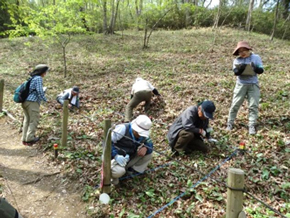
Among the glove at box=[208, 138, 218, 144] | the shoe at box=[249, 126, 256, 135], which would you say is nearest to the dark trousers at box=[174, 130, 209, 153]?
the glove at box=[208, 138, 218, 144]

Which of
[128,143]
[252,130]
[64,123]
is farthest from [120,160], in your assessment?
[252,130]

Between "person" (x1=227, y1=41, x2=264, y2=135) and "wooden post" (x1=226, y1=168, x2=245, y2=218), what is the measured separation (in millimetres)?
3683

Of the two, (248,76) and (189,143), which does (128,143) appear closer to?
(189,143)

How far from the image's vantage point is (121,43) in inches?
717

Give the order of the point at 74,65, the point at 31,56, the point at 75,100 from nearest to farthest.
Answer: the point at 75,100 → the point at 74,65 → the point at 31,56


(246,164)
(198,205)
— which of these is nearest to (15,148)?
(198,205)

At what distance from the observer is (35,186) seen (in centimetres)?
432

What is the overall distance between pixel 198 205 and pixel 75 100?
5646 millimetres

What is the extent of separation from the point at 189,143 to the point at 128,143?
1.75 m

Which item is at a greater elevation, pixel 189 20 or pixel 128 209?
pixel 189 20

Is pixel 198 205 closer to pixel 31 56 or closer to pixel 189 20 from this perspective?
pixel 31 56

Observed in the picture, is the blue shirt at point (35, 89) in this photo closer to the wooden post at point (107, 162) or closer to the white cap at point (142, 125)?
the wooden post at point (107, 162)

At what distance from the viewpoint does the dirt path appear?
12.4 feet

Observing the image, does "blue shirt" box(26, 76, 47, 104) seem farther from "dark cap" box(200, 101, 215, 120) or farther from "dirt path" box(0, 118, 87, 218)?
"dark cap" box(200, 101, 215, 120)
